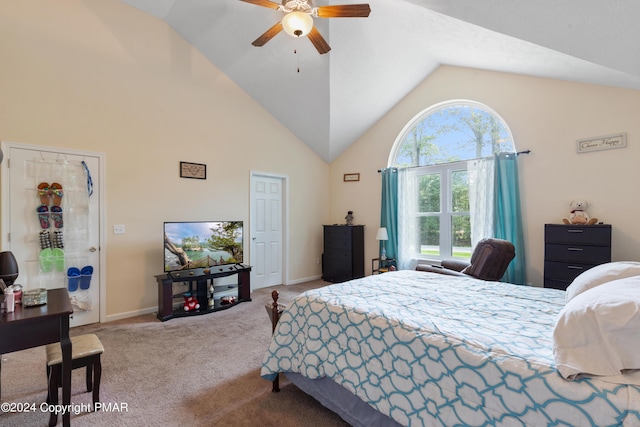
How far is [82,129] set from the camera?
3383mm

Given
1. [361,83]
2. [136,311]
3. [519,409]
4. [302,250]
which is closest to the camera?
[519,409]

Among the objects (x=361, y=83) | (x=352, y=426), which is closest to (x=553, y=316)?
(x=352, y=426)

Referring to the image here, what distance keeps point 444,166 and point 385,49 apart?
1.91 m

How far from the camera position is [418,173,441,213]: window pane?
470 cm

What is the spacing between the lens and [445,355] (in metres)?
1.29

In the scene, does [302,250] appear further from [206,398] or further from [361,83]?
[206,398]

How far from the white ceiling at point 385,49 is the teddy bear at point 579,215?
121cm

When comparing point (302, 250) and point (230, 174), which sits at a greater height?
point (230, 174)

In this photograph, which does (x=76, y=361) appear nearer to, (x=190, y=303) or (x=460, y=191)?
(x=190, y=303)

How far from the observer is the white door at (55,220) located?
3020 mm

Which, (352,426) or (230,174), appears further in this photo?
(230,174)

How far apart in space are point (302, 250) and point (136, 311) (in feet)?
9.16

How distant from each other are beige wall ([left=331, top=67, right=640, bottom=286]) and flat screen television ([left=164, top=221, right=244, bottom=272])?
3555 mm

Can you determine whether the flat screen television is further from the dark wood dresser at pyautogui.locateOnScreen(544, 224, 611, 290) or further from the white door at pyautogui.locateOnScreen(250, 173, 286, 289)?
the dark wood dresser at pyautogui.locateOnScreen(544, 224, 611, 290)
